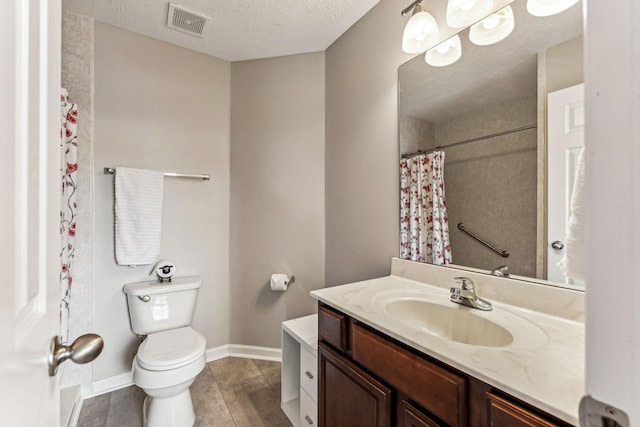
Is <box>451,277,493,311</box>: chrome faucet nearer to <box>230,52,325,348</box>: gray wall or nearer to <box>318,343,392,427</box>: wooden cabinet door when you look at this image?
<box>318,343,392,427</box>: wooden cabinet door

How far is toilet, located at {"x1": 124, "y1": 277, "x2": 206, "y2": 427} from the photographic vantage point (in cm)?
140

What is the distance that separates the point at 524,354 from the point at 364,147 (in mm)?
1333

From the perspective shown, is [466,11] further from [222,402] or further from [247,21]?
[222,402]

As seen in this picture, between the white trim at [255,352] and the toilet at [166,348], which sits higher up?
the toilet at [166,348]

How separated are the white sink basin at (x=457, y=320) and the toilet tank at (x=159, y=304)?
141 centimetres

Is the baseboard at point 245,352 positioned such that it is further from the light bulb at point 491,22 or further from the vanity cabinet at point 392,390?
the light bulb at point 491,22

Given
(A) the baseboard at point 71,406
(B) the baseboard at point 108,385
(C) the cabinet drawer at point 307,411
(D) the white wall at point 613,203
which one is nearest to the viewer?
(D) the white wall at point 613,203

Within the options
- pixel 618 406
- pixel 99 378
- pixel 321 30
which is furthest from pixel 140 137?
pixel 618 406

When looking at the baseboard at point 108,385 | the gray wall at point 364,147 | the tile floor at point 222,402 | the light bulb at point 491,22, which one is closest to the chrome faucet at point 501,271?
the gray wall at point 364,147

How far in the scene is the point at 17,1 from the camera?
39 cm

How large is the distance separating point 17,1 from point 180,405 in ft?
5.75

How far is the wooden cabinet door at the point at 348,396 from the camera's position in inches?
35.0

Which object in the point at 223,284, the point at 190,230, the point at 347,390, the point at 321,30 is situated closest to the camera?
the point at 347,390

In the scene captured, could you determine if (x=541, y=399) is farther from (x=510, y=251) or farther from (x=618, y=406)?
(x=510, y=251)
